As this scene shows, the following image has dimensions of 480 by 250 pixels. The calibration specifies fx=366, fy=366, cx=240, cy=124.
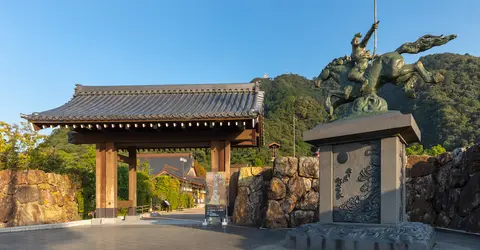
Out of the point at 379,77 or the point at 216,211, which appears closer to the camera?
the point at 379,77

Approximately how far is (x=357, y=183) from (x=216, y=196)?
21.9 ft

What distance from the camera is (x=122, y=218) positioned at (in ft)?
50.1

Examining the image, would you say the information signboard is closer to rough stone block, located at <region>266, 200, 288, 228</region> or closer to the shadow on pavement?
rough stone block, located at <region>266, 200, 288, 228</region>

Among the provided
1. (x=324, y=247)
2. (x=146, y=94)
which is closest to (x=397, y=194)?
(x=324, y=247)

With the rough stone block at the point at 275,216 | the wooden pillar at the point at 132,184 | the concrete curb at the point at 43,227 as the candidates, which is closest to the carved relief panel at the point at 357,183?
the rough stone block at the point at 275,216

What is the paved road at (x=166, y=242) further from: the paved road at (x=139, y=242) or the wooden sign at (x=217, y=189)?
the wooden sign at (x=217, y=189)

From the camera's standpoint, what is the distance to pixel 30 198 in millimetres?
12961

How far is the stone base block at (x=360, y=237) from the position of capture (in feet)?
18.1

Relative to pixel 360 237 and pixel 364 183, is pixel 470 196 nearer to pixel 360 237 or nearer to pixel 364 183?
pixel 364 183

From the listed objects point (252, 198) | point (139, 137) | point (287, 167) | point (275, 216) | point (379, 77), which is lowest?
point (275, 216)

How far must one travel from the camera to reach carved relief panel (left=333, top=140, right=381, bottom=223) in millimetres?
6504

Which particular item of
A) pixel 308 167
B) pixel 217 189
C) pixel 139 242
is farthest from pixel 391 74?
pixel 217 189

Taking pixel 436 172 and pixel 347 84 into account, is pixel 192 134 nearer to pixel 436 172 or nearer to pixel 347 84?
pixel 347 84

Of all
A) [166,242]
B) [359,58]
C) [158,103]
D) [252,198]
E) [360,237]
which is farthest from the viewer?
[158,103]
